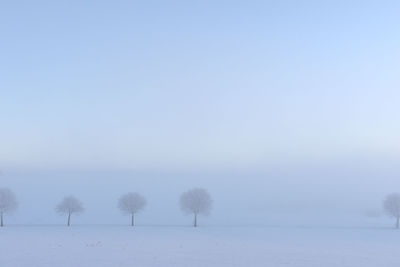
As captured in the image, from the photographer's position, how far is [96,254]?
35656 mm

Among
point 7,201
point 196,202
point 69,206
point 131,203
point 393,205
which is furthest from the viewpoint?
point 131,203

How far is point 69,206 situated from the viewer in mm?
102875

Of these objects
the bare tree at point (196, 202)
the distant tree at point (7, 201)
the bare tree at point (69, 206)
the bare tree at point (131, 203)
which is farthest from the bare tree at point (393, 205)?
the distant tree at point (7, 201)

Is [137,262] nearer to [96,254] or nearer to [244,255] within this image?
[96,254]

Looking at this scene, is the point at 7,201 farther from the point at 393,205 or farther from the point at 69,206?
the point at 393,205

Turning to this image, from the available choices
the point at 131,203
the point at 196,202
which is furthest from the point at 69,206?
the point at 196,202

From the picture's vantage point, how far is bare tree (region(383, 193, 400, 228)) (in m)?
102

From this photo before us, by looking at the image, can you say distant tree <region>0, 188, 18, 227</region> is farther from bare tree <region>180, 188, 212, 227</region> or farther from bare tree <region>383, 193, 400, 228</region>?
bare tree <region>383, 193, 400, 228</region>

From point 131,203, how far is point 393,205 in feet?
222

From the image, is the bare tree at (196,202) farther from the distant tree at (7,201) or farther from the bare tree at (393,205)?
the bare tree at (393,205)

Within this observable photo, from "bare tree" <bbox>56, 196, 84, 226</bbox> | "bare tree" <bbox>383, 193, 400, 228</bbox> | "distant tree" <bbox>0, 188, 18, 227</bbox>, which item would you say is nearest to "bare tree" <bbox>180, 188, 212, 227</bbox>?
"bare tree" <bbox>56, 196, 84, 226</bbox>

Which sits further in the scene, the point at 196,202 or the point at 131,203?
the point at 131,203

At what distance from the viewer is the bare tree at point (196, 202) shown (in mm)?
102812

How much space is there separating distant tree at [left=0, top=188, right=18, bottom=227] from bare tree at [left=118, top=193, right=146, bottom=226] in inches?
1004
